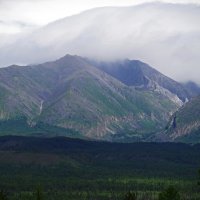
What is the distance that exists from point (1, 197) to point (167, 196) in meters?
43.7

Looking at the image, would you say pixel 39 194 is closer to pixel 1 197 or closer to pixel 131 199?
pixel 1 197

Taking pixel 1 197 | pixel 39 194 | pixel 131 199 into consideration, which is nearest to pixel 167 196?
pixel 131 199

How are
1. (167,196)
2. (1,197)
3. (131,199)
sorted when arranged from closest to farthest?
1. (1,197)
2. (131,199)
3. (167,196)

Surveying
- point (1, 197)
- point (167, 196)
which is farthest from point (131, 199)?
point (1, 197)

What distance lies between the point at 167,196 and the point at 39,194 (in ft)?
108

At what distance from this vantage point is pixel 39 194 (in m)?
144

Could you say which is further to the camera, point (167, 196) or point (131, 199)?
point (167, 196)

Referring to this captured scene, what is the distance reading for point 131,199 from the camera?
142 m

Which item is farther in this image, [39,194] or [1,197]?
[39,194]

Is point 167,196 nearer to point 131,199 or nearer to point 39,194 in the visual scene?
point 131,199

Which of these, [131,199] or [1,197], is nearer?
[1,197]

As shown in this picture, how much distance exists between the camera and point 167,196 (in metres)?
151

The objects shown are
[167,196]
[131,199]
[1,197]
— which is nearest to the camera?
[1,197]

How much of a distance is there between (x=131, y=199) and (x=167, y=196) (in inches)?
532
